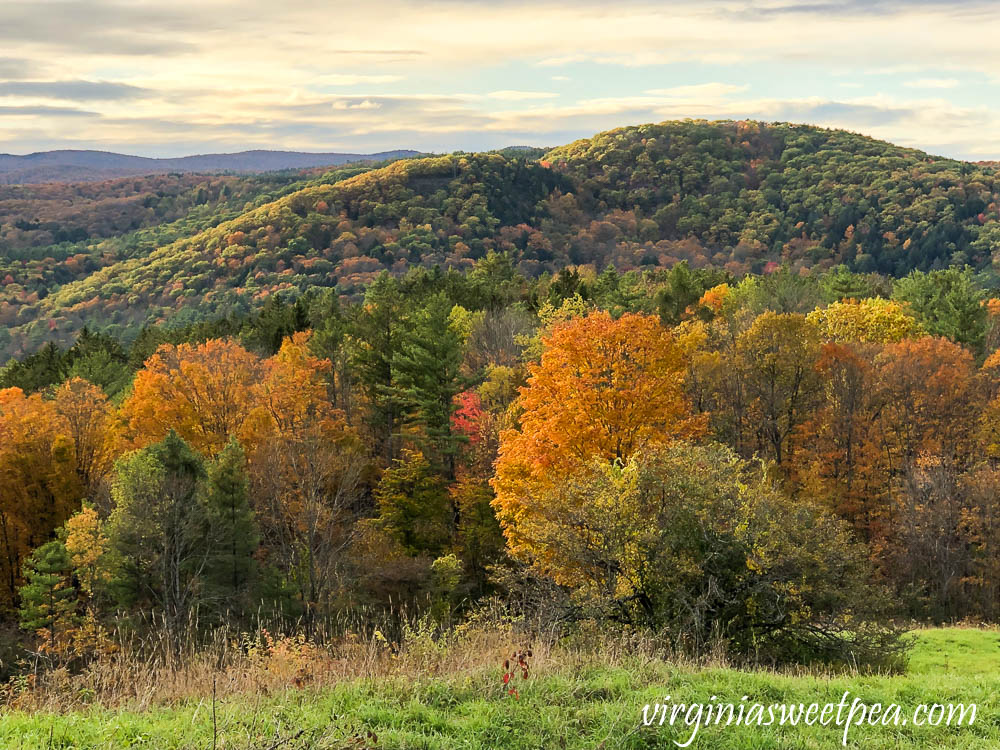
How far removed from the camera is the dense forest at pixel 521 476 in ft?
47.4

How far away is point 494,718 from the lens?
7543 mm

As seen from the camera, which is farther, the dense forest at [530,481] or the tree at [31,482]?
the tree at [31,482]

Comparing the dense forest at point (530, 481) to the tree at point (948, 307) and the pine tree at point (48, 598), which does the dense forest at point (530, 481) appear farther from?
the tree at point (948, 307)

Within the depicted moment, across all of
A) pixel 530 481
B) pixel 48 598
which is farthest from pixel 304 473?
pixel 530 481

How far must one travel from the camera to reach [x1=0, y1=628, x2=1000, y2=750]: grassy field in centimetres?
689

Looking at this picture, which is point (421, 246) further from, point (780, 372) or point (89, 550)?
point (89, 550)

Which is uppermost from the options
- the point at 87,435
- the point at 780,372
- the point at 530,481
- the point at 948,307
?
the point at 948,307

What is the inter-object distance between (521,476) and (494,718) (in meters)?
18.5

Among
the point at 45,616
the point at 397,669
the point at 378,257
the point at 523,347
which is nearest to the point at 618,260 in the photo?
the point at 378,257

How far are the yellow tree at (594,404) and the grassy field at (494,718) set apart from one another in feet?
48.4

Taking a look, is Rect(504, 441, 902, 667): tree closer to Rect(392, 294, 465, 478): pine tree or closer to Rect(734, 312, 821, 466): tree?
Rect(734, 312, 821, 466): tree

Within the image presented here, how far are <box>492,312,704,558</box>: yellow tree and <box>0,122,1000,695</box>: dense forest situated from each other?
9 centimetres

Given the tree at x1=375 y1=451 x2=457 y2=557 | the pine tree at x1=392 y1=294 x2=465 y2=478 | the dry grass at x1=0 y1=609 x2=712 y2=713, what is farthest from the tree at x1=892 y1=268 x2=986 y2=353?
the dry grass at x1=0 y1=609 x2=712 y2=713

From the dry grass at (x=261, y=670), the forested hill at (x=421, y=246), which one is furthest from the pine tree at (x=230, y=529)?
the forested hill at (x=421, y=246)
